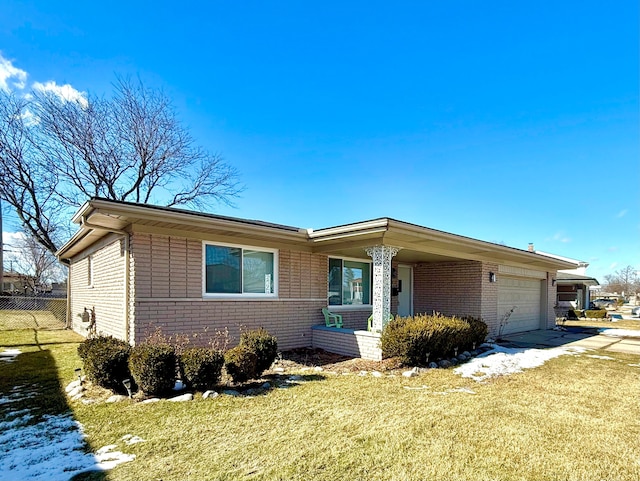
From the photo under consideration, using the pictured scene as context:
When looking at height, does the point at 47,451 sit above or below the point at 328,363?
above

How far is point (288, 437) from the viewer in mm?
3768

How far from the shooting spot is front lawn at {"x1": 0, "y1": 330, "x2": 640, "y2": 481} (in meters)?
3.12

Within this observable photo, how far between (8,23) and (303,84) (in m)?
9.09

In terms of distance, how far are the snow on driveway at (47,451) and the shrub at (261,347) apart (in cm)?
243

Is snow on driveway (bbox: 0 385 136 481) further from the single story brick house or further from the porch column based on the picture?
the porch column

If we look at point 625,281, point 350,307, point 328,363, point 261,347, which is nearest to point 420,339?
point 328,363

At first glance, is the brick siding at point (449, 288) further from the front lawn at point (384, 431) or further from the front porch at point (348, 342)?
the front lawn at point (384, 431)

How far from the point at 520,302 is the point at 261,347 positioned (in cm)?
1175

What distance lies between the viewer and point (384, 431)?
3959mm

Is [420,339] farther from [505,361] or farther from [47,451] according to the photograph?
[47,451]

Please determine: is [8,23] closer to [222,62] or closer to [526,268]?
[222,62]

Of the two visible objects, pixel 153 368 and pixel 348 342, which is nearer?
pixel 153 368

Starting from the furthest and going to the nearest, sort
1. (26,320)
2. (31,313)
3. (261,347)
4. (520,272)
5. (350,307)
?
1. (31,313)
2. (26,320)
3. (520,272)
4. (350,307)
5. (261,347)

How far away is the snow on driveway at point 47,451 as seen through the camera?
3.07 meters
